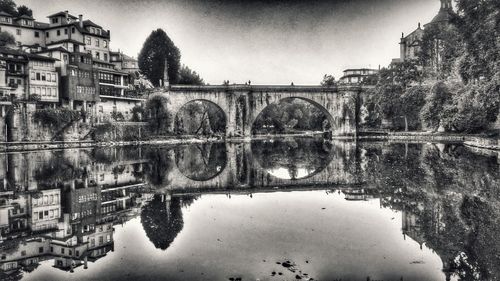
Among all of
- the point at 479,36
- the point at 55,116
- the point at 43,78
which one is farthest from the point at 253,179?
the point at 43,78

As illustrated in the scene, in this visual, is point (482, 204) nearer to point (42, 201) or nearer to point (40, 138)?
point (42, 201)

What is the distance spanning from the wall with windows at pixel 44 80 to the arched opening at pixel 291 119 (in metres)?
41.3

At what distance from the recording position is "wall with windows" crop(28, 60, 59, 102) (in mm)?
54312

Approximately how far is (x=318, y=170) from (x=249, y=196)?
30.7 feet

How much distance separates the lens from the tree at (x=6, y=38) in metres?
59.2

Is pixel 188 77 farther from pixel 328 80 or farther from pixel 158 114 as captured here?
pixel 328 80

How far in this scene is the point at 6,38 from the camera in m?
60.2

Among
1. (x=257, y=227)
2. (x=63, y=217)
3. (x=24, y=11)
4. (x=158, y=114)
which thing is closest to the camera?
(x=257, y=227)

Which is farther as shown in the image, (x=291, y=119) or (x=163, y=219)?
(x=291, y=119)

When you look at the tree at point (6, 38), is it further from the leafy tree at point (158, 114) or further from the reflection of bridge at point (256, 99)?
the reflection of bridge at point (256, 99)

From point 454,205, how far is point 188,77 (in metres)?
77.3

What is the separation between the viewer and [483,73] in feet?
111

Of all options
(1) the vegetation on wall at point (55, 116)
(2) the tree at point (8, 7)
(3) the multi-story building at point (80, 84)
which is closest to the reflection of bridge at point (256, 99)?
(3) the multi-story building at point (80, 84)

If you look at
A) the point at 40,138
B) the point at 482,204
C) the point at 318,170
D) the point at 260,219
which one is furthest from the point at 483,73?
Answer: the point at 40,138
